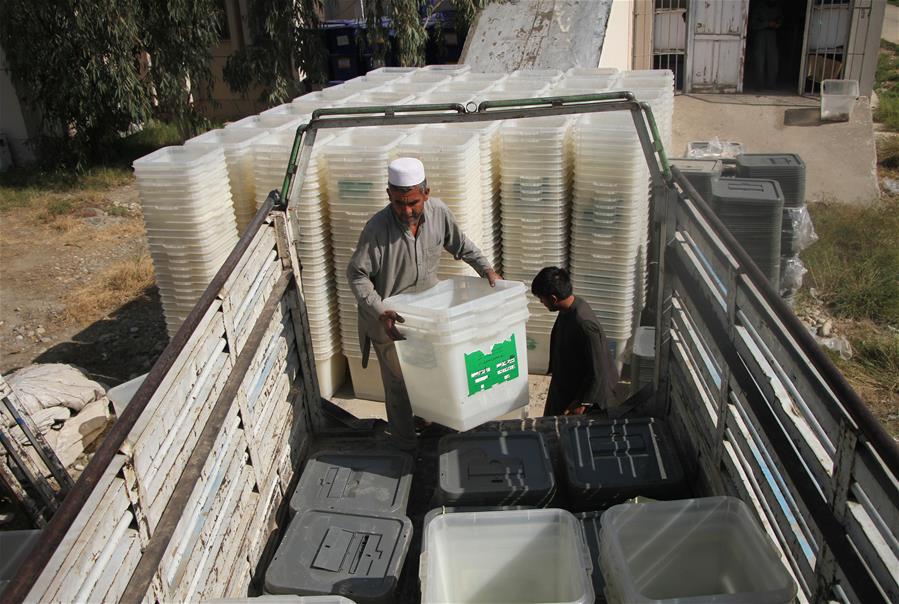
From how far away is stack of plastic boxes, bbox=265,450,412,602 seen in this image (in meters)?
3.05

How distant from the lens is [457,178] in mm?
5125

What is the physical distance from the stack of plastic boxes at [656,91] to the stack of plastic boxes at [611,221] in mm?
410

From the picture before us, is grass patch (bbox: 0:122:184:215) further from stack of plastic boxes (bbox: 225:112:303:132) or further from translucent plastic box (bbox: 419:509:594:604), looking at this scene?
translucent plastic box (bbox: 419:509:594:604)

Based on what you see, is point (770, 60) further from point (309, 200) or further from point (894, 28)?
point (309, 200)

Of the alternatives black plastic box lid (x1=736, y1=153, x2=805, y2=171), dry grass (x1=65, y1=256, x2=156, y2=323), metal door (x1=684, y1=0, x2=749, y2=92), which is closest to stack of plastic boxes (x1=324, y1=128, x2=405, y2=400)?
black plastic box lid (x1=736, y1=153, x2=805, y2=171)

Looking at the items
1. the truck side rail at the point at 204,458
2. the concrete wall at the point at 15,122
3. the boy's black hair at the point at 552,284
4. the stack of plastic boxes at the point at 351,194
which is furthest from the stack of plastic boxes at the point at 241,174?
the concrete wall at the point at 15,122

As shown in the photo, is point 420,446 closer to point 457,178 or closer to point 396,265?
point 396,265

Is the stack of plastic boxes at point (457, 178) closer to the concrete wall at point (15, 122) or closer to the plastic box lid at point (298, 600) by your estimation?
the plastic box lid at point (298, 600)

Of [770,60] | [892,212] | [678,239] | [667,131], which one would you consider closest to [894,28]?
[770,60]

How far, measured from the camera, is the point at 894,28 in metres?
22.6

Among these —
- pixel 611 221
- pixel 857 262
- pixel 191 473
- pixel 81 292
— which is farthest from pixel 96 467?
pixel 857 262

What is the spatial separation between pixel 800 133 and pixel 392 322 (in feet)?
35.9

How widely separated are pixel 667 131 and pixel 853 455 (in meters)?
→ 4.59

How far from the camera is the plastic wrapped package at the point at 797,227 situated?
6.75 metres
